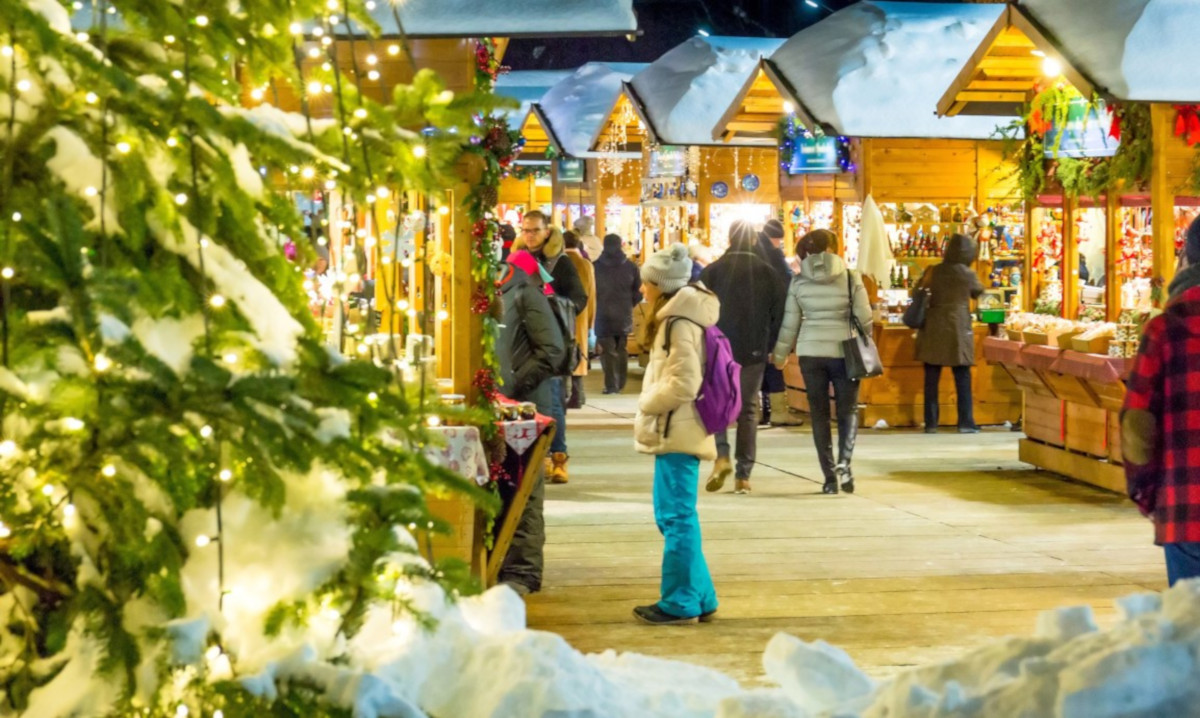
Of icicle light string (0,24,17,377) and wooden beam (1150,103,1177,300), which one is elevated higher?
wooden beam (1150,103,1177,300)

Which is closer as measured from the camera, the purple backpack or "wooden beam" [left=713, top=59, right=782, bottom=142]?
the purple backpack

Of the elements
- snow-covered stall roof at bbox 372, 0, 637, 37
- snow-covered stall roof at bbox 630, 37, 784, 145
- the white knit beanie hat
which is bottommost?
the white knit beanie hat

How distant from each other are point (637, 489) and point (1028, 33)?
4276mm

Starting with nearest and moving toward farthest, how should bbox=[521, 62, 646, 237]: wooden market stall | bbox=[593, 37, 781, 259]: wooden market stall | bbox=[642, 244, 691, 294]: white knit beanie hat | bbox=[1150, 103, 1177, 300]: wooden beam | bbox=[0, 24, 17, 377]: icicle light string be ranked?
bbox=[0, 24, 17, 377]: icicle light string → bbox=[642, 244, 691, 294]: white knit beanie hat → bbox=[1150, 103, 1177, 300]: wooden beam → bbox=[593, 37, 781, 259]: wooden market stall → bbox=[521, 62, 646, 237]: wooden market stall

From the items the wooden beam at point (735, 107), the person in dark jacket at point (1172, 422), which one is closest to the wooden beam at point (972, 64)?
the wooden beam at point (735, 107)

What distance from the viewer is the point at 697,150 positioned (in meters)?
20.9

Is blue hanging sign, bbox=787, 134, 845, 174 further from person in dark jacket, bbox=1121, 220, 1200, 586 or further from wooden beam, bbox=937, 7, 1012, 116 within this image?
person in dark jacket, bbox=1121, 220, 1200, 586

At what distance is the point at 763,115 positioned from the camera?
19.1 metres

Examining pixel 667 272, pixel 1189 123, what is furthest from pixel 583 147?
pixel 667 272

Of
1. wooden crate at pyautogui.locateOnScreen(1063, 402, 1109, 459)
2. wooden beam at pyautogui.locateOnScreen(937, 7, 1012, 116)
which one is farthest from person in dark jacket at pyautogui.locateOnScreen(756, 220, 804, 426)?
wooden crate at pyautogui.locateOnScreen(1063, 402, 1109, 459)

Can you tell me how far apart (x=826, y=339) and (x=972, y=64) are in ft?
9.18

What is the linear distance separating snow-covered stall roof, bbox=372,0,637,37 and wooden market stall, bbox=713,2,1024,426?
8.56 meters

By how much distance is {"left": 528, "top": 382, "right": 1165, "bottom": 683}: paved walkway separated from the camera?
25.1 feet

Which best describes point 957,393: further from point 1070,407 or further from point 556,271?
point 556,271
